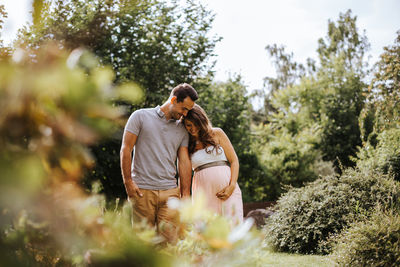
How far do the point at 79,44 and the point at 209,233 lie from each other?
27.0 feet

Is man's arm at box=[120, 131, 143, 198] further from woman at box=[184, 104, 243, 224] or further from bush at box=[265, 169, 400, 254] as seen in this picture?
bush at box=[265, 169, 400, 254]

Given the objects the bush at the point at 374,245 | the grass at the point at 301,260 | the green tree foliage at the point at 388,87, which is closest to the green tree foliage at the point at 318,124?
the green tree foliage at the point at 388,87

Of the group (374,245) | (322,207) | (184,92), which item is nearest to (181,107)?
A: (184,92)

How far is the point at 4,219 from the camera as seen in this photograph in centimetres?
96

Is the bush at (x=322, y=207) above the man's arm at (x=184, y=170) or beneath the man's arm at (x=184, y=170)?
beneath

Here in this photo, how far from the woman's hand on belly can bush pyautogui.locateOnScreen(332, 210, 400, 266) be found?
1457mm

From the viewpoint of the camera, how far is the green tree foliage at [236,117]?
11.5 m

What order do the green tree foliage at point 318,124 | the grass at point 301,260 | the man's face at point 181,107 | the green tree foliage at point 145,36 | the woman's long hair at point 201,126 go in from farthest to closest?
1. the green tree foliage at point 318,124
2. the green tree foliage at point 145,36
3. the grass at point 301,260
4. the woman's long hair at point 201,126
5. the man's face at point 181,107

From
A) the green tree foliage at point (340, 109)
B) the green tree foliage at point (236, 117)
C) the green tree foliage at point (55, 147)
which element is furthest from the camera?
the green tree foliage at point (340, 109)

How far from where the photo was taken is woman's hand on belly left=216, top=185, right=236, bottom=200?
3.96 meters

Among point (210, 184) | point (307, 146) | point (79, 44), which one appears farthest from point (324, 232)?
point (307, 146)

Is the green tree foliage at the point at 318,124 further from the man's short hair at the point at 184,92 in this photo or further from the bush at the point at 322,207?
the man's short hair at the point at 184,92

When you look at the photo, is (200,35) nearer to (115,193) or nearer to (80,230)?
(115,193)

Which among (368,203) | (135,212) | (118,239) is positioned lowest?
(368,203)
